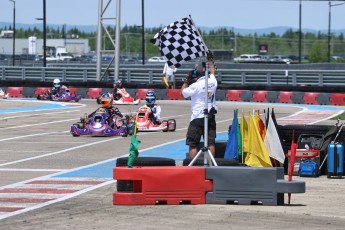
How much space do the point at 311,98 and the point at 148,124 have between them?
19054mm

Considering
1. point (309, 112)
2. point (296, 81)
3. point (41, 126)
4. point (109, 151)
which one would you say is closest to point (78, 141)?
point (109, 151)

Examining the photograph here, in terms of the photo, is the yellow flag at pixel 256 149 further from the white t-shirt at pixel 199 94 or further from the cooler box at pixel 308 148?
the cooler box at pixel 308 148

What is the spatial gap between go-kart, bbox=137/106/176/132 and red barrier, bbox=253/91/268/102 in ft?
62.8

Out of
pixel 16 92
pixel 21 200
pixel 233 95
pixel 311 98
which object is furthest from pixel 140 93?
pixel 21 200

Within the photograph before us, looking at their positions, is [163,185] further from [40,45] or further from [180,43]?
[40,45]

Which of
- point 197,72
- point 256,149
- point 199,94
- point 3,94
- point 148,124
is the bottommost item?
point 148,124

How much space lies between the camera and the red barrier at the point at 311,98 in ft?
147

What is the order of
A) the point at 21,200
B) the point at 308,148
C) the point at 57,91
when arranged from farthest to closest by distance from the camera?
the point at 57,91 → the point at 308,148 → the point at 21,200

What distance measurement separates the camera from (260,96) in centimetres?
4634

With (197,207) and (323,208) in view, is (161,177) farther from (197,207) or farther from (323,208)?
(323,208)

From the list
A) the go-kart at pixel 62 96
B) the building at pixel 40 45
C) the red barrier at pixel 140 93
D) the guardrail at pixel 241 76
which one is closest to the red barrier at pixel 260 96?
the red barrier at pixel 140 93

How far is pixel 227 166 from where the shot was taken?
44.3 ft

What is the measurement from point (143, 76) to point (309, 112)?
831 inches

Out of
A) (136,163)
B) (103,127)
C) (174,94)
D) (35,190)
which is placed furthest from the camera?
(174,94)
